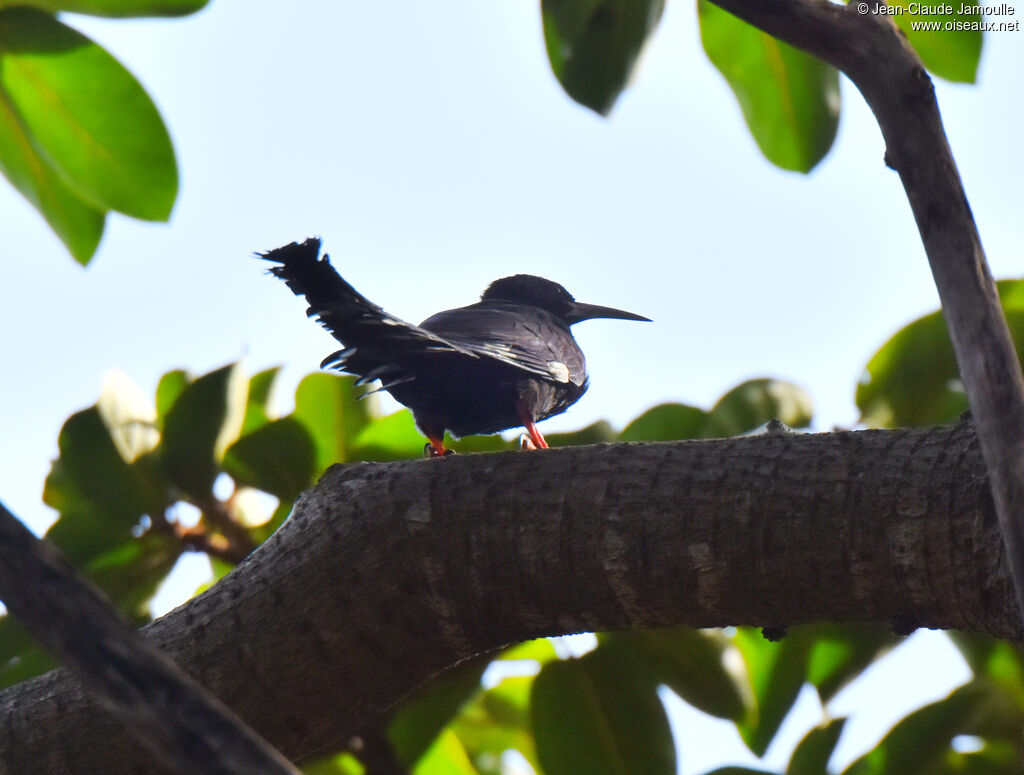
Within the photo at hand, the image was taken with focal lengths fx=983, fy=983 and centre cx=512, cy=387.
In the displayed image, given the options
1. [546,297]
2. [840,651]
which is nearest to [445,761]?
[840,651]

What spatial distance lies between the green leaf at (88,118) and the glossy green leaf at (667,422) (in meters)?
1.55

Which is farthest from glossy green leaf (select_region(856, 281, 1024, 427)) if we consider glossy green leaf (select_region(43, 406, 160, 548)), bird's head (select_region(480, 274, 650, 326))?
bird's head (select_region(480, 274, 650, 326))

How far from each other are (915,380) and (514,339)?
4.37 ft

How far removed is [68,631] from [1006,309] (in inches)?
93.3

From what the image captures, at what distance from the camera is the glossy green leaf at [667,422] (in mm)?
2711

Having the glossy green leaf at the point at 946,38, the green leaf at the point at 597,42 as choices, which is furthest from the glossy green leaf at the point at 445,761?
the glossy green leaf at the point at 946,38

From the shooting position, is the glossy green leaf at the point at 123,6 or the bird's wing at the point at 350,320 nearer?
the bird's wing at the point at 350,320

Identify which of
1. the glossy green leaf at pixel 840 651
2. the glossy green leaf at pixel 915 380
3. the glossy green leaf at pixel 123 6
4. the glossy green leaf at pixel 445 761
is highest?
the glossy green leaf at pixel 123 6

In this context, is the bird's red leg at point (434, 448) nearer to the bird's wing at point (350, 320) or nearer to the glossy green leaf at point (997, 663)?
the bird's wing at point (350, 320)

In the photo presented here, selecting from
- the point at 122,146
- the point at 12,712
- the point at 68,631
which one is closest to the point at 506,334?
the point at 122,146

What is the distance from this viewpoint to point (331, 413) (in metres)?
2.95

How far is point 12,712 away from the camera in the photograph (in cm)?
178

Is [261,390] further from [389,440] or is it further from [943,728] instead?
[943,728]

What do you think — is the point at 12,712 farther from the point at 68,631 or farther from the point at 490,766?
the point at 490,766
